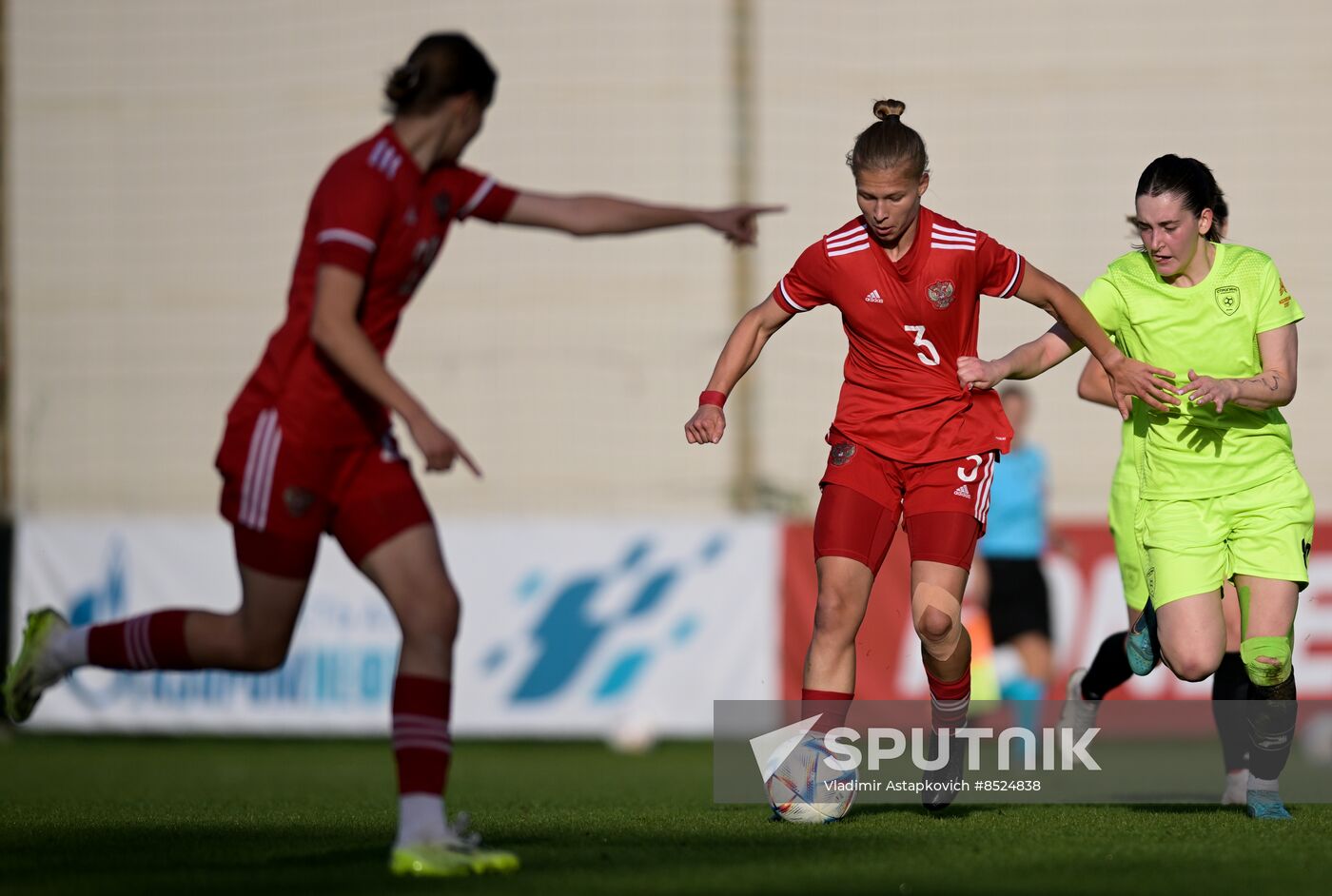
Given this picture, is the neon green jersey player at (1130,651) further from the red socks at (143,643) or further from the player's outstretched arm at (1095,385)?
the red socks at (143,643)

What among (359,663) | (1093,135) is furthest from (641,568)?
(1093,135)

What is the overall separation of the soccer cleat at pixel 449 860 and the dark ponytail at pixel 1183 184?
3.02 meters

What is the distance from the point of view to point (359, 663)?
12570mm

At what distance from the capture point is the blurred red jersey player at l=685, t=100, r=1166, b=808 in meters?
5.94

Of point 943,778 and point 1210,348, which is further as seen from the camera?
point 943,778

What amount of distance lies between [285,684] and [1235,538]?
8.21 meters

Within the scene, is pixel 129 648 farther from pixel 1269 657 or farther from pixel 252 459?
pixel 1269 657

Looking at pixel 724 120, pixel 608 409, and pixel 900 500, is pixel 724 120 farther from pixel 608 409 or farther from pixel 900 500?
pixel 900 500

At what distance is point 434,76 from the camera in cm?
479

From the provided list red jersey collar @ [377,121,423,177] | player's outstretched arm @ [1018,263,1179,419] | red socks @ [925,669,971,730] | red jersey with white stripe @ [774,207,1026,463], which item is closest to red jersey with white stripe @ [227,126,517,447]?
red jersey collar @ [377,121,423,177]

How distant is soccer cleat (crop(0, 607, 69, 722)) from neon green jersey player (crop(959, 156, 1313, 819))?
2.92 metres

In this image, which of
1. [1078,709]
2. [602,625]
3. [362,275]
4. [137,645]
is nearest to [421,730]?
[137,645]

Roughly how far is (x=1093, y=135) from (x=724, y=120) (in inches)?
125

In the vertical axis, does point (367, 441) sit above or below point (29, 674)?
above
